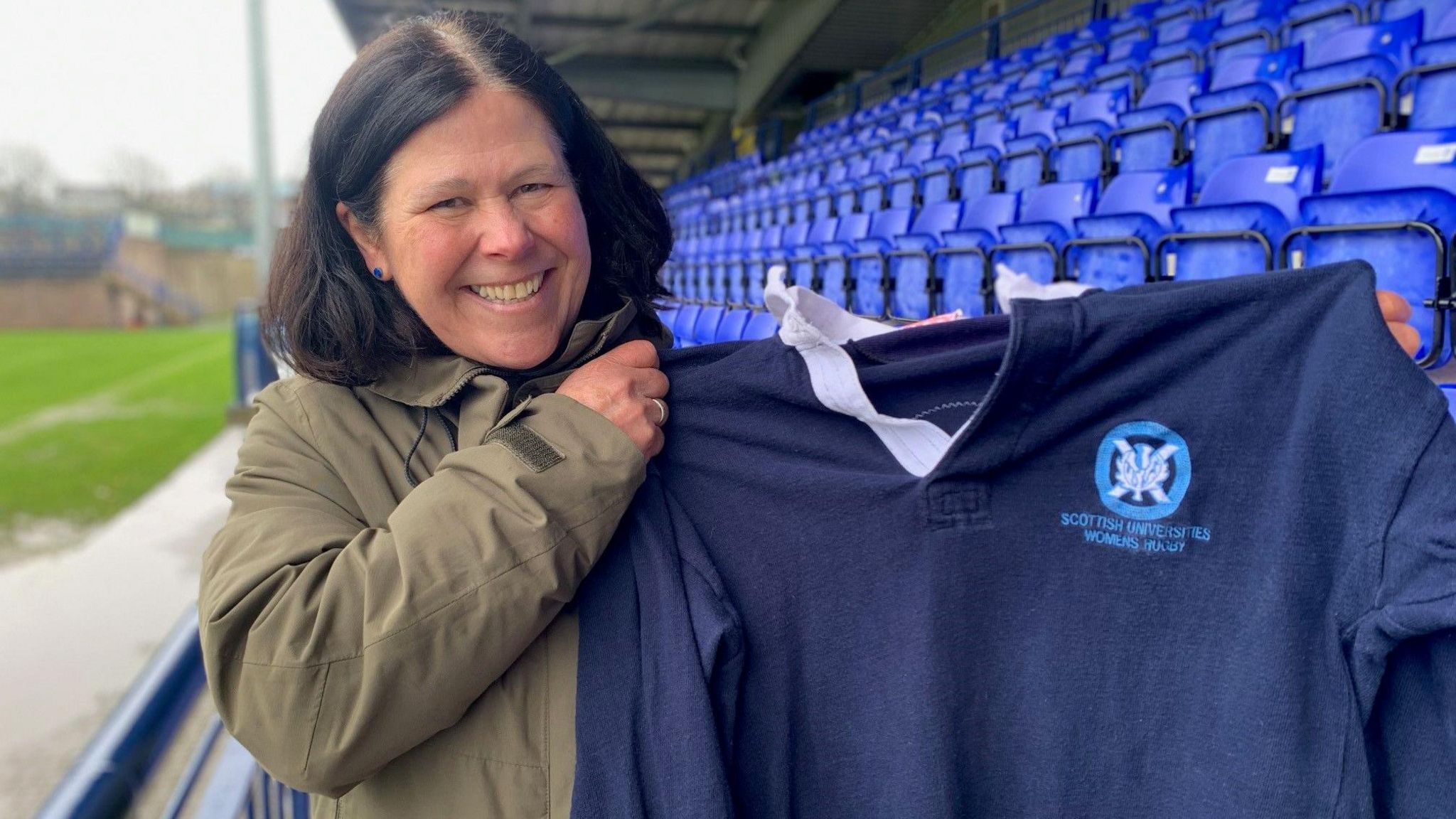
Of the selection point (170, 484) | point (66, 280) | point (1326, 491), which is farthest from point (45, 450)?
point (66, 280)

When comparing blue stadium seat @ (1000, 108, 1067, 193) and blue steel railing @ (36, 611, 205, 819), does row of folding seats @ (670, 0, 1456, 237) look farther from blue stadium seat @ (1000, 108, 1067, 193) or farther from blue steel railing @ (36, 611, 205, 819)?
blue steel railing @ (36, 611, 205, 819)

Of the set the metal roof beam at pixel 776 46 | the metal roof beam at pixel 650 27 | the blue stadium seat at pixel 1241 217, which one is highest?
the metal roof beam at pixel 650 27

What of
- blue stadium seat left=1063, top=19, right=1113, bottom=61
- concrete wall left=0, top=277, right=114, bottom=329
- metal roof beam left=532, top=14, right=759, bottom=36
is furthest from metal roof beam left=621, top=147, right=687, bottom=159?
concrete wall left=0, top=277, right=114, bottom=329

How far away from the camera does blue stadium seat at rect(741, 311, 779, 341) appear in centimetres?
404

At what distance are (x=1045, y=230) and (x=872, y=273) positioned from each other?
147 cm

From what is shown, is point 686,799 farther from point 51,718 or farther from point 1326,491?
point 51,718

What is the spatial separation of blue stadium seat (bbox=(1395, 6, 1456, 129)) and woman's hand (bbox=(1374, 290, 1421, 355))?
2650 millimetres

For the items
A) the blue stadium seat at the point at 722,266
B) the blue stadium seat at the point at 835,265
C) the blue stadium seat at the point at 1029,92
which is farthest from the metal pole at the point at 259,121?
the blue stadium seat at the point at 1029,92

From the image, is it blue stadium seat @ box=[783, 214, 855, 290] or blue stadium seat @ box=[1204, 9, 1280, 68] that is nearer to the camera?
blue stadium seat @ box=[1204, 9, 1280, 68]

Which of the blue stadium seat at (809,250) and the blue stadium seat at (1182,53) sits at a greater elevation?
the blue stadium seat at (1182,53)

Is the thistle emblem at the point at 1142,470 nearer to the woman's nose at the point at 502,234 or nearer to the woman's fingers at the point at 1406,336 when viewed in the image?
the woman's fingers at the point at 1406,336

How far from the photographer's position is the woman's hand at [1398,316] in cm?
98

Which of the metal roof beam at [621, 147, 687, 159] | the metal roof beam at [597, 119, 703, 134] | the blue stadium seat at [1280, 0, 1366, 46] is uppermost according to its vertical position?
the metal roof beam at [621, 147, 687, 159]

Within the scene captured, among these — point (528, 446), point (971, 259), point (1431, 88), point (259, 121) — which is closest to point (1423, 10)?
point (1431, 88)
